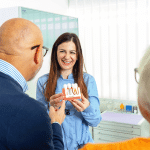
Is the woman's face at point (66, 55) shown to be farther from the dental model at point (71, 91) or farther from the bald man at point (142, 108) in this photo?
the bald man at point (142, 108)

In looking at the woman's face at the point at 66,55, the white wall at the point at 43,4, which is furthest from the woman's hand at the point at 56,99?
the white wall at the point at 43,4

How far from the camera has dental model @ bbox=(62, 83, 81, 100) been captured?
157 centimetres

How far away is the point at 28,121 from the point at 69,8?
11.7 feet

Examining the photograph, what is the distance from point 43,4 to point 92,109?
2.47 metres

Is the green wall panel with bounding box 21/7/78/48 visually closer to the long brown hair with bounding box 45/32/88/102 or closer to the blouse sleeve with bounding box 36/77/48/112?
the long brown hair with bounding box 45/32/88/102

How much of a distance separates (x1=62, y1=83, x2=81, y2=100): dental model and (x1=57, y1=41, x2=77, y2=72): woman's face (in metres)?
0.17

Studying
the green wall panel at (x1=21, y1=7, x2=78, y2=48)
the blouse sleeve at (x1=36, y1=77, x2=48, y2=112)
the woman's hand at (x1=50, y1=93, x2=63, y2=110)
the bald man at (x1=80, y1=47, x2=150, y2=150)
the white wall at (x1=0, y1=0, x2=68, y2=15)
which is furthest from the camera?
the white wall at (x1=0, y1=0, x2=68, y2=15)

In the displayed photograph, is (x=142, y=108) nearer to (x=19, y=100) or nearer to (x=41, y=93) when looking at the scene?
(x=19, y=100)

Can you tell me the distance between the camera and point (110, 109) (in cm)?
364

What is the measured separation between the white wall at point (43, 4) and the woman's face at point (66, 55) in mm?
1480

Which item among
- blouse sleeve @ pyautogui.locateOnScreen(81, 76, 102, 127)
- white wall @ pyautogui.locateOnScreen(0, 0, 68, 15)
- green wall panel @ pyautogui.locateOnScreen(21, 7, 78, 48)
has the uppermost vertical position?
white wall @ pyautogui.locateOnScreen(0, 0, 68, 15)

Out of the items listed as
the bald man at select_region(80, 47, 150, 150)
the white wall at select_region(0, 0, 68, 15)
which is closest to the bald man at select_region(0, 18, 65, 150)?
the bald man at select_region(80, 47, 150, 150)

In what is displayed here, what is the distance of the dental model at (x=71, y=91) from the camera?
1570 millimetres

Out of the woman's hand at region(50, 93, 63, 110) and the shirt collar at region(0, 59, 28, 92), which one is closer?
the shirt collar at region(0, 59, 28, 92)
